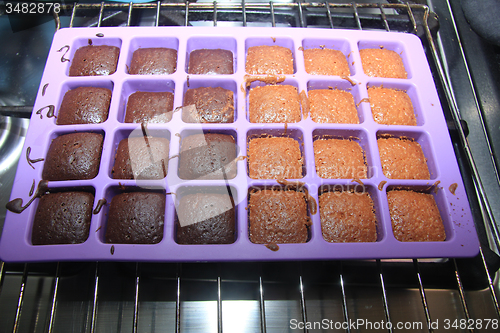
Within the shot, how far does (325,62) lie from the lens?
1730 millimetres

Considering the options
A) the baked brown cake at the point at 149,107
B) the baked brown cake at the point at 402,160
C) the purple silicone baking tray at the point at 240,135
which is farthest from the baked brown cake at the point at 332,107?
the baked brown cake at the point at 149,107

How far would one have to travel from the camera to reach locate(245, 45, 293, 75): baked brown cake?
1704 millimetres

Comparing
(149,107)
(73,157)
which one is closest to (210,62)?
(149,107)

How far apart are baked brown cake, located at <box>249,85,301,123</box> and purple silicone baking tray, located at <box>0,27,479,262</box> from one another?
63mm

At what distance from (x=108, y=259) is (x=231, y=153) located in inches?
30.7

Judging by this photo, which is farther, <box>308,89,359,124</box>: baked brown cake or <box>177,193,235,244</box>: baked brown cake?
<box>308,89,359,124</box>: baked brown cake

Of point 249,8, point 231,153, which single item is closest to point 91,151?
point 231,153

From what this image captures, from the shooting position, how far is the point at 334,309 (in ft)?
4.91

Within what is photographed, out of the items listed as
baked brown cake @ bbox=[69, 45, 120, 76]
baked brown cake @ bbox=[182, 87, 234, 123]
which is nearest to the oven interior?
baked brown cake @ bbox=[69, 45, 120, 76]

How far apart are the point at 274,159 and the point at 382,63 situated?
96 centimetres

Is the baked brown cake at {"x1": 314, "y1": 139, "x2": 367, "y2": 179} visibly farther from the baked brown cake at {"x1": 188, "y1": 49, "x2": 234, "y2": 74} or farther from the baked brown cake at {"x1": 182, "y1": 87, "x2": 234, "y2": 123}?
the baked brown cake at {"x1": 188, "y1": 49, "x2": 234, "y2": 74}

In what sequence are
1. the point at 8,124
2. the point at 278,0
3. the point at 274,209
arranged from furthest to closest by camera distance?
the point at 278,0
the point at 8,124
the point at 274,209

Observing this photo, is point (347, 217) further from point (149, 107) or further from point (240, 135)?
point (149, 107)

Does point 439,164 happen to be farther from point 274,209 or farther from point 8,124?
point 8,124
